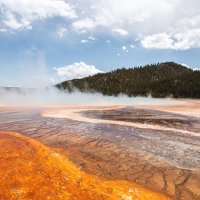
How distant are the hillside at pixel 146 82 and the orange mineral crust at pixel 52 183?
6521 centimetres

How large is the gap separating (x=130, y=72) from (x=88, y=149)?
117134 mm

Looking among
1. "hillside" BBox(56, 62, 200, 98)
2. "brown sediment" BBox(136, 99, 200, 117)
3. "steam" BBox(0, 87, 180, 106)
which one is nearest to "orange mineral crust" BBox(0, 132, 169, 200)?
"brown sediment" BBox(136, 99, 200, 117)

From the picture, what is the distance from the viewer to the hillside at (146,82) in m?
78.7

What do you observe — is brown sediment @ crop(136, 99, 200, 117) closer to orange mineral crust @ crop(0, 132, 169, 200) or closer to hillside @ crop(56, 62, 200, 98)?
orange mineral crust @ crop(0, 132, 169, 200)

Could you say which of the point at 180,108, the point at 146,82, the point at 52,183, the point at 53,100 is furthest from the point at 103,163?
the point at 146,82

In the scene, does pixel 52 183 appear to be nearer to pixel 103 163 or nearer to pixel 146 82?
pixel 103 163

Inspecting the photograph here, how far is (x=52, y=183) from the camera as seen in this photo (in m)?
7.78

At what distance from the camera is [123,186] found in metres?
8.06

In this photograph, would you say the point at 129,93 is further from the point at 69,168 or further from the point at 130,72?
the point at 69,168

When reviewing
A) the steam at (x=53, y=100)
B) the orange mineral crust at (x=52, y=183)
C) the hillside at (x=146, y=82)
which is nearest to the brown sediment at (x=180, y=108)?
the steam at (x=53, y=100)

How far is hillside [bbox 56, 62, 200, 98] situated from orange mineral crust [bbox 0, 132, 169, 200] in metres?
65.2

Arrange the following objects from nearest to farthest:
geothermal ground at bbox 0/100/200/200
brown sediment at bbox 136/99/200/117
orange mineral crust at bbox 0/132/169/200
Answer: orange mineral crust at bbox 0/132/169/200
geothermal ground at bbox 0/100/200/200
brown sediment at bbox 136/99/200/117

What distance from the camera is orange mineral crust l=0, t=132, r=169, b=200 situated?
7199 millimetres

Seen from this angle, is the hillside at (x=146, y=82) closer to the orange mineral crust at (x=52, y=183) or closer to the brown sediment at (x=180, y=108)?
the brown sediment at (x=180, y=108)
